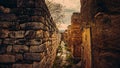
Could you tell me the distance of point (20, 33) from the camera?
2.77 metres

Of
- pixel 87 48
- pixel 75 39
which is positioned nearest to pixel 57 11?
pixel 75 39

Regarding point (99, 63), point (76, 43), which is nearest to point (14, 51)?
point (99, 63)

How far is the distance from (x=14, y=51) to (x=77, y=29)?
6007mm

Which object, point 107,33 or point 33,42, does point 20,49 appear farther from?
point 107,33

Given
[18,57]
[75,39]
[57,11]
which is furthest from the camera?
[57,11]

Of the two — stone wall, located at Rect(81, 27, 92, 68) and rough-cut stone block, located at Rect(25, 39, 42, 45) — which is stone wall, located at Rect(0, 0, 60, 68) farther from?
stone wall, located at Rect(81, 27, 92, 68)

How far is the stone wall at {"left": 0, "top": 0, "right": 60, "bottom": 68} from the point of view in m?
2.73

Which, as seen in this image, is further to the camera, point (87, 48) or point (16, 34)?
point (87, 48)

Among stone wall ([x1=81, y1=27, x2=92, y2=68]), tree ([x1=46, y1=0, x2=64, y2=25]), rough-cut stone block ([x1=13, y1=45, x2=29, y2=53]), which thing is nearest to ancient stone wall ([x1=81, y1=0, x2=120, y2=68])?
stone wall ([x1=81, y1=27, x2=92, y2=68])

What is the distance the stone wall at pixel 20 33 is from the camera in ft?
8.96

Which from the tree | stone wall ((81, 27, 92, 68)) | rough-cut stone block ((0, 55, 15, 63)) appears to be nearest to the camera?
rough-cut stone block ((0, 55, 15, 63))

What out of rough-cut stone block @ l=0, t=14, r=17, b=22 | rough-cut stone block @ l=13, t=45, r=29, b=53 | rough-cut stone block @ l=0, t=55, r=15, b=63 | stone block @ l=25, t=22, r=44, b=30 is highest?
rough-cut stone block @ l=0, t=14, r=17, b=22

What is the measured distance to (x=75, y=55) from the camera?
329 inches

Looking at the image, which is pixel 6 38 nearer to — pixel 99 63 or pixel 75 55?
pixel 99 63
